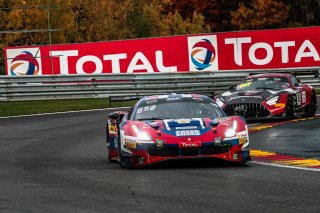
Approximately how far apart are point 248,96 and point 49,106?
38.1ft

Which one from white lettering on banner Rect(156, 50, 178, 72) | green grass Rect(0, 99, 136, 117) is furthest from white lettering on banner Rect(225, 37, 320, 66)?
green grass Rect(0, 99, 136, 117)

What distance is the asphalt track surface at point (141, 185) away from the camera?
9.43 meters

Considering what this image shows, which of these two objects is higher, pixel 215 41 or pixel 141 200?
pixel 215 41

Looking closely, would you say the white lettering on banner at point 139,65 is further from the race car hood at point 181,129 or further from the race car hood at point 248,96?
the race car hood at point 181,129

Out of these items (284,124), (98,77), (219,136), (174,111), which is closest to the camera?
(219,136)

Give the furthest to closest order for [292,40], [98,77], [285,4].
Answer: [285,4] < [292,40] < [98,77]

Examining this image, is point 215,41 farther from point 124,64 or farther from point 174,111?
point 174,111

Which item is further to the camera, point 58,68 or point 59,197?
point 58,68

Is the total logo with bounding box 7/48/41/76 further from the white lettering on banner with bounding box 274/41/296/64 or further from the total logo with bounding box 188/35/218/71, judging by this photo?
the white lettering on banner with bounding box 274/41/296/64

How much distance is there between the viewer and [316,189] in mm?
10469

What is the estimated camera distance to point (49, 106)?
32.9 metres

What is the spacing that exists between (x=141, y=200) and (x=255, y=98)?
1322 centimetres

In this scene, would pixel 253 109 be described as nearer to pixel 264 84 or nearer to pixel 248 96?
pixel 248 96

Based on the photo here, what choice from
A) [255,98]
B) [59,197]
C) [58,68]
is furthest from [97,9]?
[59,197]
